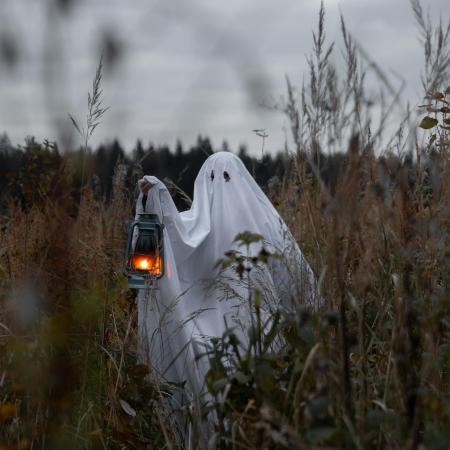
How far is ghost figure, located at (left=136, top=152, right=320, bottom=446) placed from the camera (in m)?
3.52

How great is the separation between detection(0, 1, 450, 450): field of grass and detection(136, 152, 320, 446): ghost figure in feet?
2.17

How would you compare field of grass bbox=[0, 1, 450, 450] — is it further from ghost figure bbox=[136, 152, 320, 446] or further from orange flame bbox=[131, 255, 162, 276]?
ghost figure bbox=[136, 152, 320, 446]

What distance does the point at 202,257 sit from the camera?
13.9 feet

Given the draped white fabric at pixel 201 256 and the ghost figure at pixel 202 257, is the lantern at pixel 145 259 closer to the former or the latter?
the ghost figure at pixel 202 257

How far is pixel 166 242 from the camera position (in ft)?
12.6

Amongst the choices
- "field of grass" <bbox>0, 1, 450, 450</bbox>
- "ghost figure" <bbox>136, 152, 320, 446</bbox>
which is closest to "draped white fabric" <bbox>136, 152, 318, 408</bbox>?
"ghost figure" <bbox>136, 152, 320, 446</bbox>

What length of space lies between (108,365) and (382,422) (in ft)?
4.29

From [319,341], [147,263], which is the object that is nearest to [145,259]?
[147,263]

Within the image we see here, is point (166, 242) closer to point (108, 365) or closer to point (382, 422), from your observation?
point (108, 365)

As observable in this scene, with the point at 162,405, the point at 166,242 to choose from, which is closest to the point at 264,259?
the point at 162,405

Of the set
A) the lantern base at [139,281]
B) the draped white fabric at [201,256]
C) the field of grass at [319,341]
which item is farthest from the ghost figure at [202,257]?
the field of grass at [319,341]

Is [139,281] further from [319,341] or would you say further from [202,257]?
[202,257]

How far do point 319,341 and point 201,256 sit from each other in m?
2.30

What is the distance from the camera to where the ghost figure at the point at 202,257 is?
3521 mm
